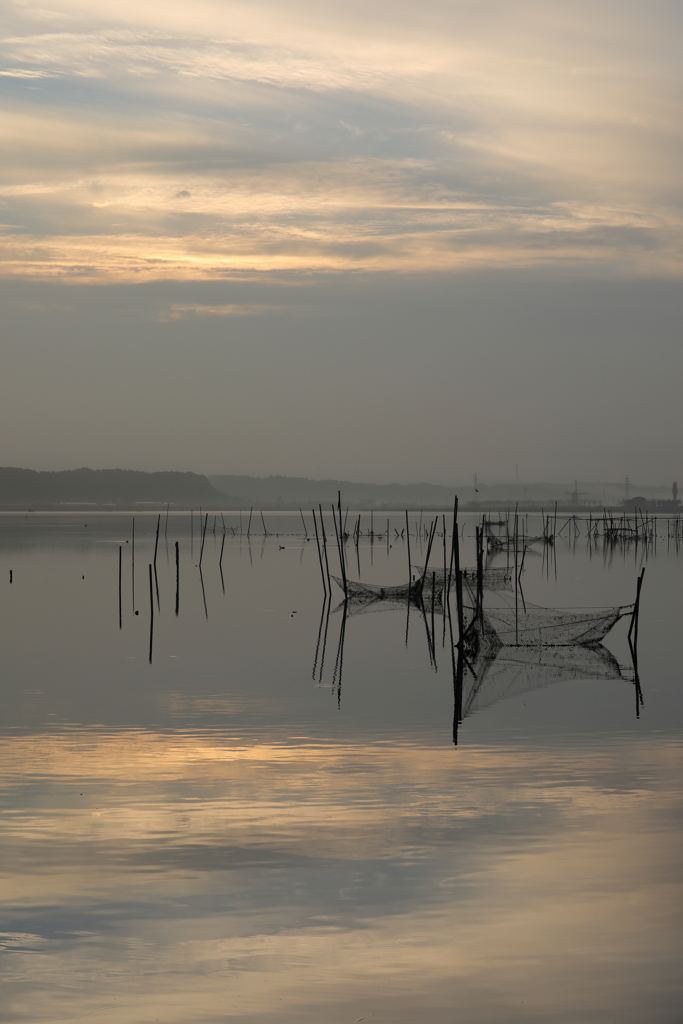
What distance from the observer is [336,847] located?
8633mm

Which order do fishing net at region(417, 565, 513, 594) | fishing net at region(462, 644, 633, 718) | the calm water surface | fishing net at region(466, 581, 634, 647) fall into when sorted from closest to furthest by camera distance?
the calm water surface, fishing net at region(462, 644, 633, 718), fishing net at region(466, 581, 634, 647), fishing net at region(417, 565, 513, 594)

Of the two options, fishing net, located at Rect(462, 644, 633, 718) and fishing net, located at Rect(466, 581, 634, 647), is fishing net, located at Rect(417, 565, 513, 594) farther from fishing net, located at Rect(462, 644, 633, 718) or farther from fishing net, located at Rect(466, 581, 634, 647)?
fishing net, located at Rect(462, 644, 633, 718)

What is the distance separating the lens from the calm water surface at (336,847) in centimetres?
613

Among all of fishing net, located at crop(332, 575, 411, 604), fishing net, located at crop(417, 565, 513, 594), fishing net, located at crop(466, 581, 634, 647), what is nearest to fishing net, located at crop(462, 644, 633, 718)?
fishing net, located at crop(466, 581, 634, 647)

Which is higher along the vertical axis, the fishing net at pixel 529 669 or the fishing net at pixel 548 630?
the fishing net at pixel 548 630

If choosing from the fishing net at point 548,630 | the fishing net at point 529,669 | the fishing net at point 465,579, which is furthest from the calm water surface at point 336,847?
the fishing net at point 465,579

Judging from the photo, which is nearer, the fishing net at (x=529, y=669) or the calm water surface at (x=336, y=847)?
the calm water surface at (x=336, y=847)

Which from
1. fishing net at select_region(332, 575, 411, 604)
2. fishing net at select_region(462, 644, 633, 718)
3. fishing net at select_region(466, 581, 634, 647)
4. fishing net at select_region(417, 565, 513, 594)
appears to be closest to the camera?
fishing net at select_region(462, 644, 633, 718)

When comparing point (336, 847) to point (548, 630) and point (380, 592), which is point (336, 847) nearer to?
point (548, 630)

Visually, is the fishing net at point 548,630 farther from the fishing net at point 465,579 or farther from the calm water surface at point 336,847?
the fishing net at point 465,579

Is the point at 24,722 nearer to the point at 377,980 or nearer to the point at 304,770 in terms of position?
the point at 304,770

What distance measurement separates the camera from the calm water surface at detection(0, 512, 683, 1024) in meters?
6.13

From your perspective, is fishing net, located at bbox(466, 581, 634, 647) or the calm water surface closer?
the calm water surface

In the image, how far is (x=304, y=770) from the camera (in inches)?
447
